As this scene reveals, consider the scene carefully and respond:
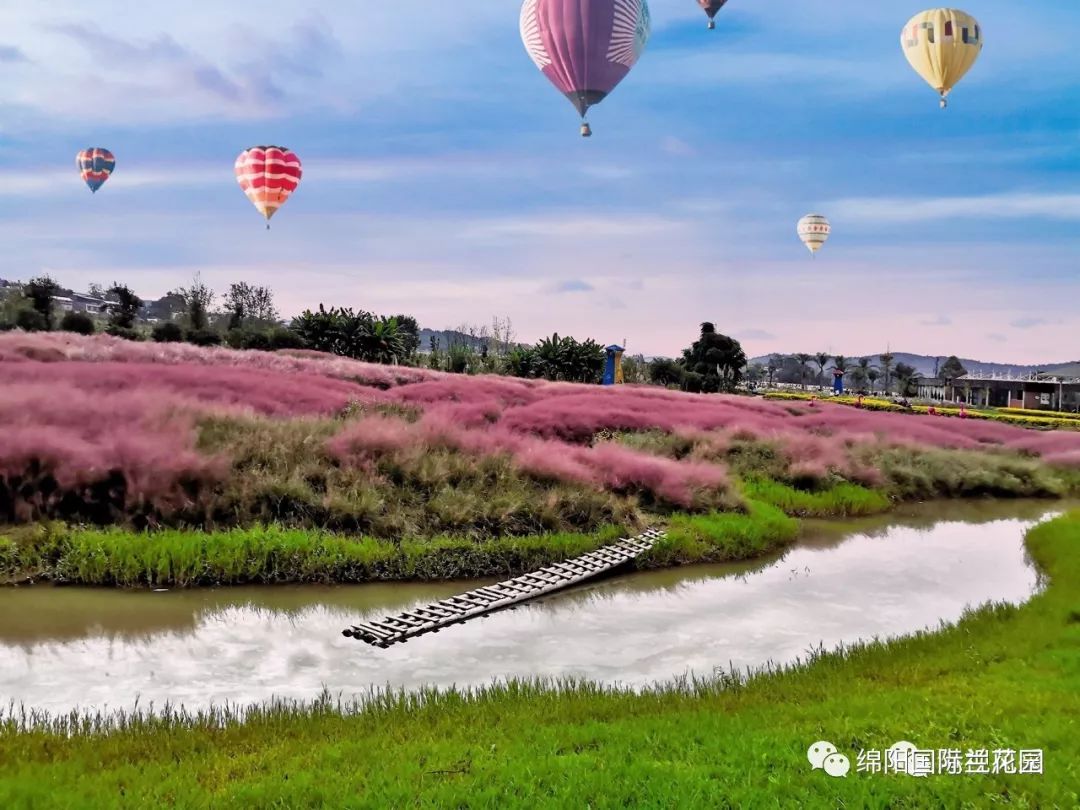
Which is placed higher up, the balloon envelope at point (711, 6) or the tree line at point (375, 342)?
the balloon envelope at point (711, 6)

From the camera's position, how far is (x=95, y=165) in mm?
52969

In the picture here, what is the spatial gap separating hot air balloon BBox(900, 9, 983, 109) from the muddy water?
2390cm

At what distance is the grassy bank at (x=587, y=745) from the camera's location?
5348 millimetres

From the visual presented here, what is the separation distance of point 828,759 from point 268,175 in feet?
121

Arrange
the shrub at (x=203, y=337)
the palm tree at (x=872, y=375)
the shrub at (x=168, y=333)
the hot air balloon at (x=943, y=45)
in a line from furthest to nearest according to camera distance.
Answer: the palm tree at (x=872, y=375) < the shrub at (x=168, y=333) < the shrub at (x=203, y=337) < the hot air balloon at (x=943, y=45)

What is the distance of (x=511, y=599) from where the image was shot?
11062 mm

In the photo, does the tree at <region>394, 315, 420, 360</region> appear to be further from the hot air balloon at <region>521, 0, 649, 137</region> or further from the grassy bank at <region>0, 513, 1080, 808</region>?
the grassy bank at <region>0, 513, 1080, 808</region>

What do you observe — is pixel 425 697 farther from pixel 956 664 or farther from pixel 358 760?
A: pixel 956 664

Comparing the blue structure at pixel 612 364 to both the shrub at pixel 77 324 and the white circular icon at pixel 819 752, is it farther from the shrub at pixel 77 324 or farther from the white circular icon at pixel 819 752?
the white circular icon at pixel 819 752

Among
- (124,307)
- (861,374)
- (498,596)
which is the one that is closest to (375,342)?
(124,307)

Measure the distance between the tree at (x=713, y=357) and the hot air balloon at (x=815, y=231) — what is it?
10392 mm

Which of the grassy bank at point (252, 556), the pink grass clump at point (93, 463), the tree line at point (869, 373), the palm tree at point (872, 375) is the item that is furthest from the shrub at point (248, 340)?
the palm tree at point (872, 375)

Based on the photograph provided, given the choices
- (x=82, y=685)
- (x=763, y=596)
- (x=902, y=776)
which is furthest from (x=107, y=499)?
(x=902, y=776)

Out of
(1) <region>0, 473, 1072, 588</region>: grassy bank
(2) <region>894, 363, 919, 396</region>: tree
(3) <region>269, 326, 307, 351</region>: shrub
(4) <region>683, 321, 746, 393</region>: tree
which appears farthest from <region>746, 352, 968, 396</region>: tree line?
(1) <region>0, 473, 1072, 588</region>: grassy bank
